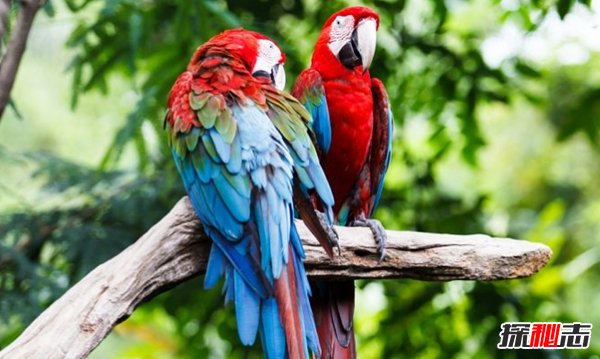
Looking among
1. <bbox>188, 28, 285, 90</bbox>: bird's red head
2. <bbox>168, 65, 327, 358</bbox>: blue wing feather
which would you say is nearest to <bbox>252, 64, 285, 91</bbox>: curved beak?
<bbox>188, 28, 285, 90</bbox>: bird's red head

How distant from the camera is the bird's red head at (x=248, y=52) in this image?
5.02ft

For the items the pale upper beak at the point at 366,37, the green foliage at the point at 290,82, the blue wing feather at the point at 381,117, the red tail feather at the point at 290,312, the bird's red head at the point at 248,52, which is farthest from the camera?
the green foliage at the point at 290,82

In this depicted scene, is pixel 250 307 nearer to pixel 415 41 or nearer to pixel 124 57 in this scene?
pixel 124 57

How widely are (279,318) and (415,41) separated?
160cm

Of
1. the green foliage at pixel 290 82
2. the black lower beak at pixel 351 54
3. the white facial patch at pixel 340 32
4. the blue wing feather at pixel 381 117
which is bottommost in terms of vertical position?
the green foliage at pixel 290 82

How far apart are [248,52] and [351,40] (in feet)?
1.11

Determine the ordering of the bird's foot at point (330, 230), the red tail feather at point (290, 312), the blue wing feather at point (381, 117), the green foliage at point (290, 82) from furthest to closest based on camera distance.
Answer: the green foliage at point (290, 82) < the blue wing feather at point (381, 117) < the bird's foot at point (330, 230) < the red tail feather at point (290, 312)

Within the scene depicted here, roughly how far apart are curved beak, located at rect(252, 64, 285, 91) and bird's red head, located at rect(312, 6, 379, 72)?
23cm

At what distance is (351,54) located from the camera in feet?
5.90

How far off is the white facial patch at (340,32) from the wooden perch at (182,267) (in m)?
0.42

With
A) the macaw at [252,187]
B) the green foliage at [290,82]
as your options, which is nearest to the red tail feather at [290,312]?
the macaw at [252,187]

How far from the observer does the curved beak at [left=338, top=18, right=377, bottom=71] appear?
178 cm

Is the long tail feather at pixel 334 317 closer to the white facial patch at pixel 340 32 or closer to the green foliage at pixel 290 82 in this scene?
the white facial patch at pixel 340 32

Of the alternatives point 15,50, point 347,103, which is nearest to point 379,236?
point 347,103
